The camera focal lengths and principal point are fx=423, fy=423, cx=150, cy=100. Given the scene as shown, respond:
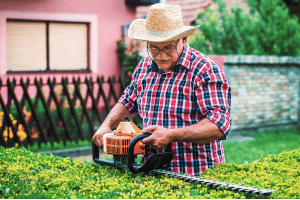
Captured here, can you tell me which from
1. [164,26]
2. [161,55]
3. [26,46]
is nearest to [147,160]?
[161,55]

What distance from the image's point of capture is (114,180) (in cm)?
252

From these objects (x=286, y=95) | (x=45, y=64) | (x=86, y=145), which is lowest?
(x=86, y=145)

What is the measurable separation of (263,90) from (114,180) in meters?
9.02

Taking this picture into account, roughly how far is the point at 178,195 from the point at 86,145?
6310 millimetres

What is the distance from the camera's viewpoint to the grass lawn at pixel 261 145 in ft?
24.8

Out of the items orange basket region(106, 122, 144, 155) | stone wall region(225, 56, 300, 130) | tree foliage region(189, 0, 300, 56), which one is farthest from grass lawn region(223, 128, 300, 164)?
orange basket region(106, 122, 144, 155)

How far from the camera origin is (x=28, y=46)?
10500mm

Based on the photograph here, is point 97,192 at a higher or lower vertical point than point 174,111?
lower

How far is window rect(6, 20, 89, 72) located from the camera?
10.3 meters

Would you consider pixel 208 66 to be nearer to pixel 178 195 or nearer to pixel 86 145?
pixel 178 195

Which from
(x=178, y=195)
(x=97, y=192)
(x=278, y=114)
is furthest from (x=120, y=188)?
(x=278, y=114)

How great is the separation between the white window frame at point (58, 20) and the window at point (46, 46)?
166 mm

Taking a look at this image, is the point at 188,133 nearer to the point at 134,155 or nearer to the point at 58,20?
the point at 134,155

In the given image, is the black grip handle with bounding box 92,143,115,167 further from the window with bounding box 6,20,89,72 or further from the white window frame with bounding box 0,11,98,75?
the window with bounding box 6,20,89,72
